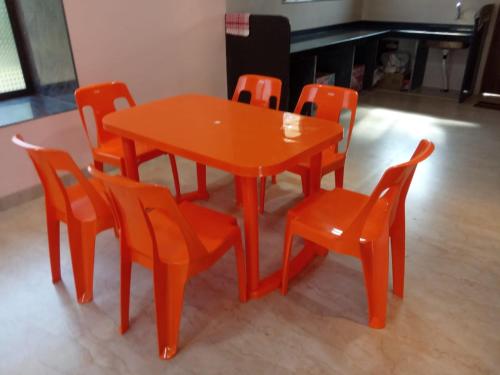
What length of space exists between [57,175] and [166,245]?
55 centimetres

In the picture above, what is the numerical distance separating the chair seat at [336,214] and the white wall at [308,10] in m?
2.72

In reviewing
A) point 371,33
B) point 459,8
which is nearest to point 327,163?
point 371,33

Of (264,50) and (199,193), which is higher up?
(264,50)

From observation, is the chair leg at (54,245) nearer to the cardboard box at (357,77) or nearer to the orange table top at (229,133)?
the orange table top at (229,133)

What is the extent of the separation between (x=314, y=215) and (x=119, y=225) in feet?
2.72

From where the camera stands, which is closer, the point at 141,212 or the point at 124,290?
the point at 141,212

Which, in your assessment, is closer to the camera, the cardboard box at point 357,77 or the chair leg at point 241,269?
the chair leg at point 241,269

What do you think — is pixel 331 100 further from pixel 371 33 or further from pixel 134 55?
pixel 371 33

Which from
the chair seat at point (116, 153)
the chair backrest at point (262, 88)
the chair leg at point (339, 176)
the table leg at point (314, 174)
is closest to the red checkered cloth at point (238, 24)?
the chair backrest at point (262, 88)

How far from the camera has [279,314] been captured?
1.81 meters

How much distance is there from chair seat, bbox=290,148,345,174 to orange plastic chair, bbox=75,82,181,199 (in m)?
0.89

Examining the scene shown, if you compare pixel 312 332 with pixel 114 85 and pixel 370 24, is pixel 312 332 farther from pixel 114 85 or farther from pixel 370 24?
pixel 370 24

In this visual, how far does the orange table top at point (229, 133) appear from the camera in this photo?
1533 millimetres

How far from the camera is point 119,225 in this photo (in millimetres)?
1516
